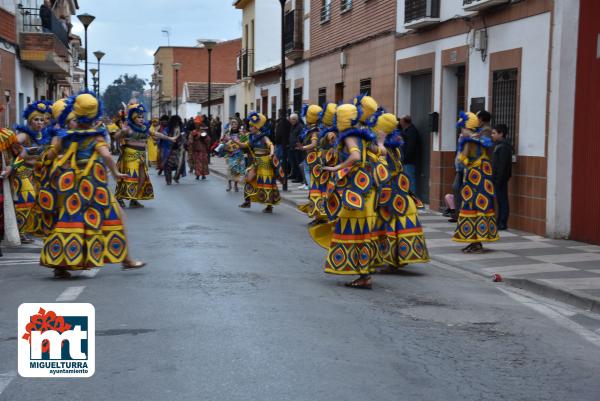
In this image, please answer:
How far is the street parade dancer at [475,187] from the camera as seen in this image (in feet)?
Result: 39.5

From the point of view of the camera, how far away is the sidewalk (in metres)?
9.53

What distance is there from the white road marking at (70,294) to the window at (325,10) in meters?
20.2

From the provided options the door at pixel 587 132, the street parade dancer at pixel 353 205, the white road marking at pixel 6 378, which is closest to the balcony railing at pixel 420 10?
the door at pixel 587 132

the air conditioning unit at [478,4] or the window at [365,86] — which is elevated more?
the air conditioning unit at [478,4]

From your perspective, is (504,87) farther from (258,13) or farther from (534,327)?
(258,13)

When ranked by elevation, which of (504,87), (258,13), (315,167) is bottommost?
(315,167)

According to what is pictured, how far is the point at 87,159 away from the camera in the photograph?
952cm

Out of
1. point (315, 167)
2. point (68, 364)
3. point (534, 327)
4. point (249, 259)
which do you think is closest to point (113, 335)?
point (68, 364)

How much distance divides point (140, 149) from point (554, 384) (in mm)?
13082

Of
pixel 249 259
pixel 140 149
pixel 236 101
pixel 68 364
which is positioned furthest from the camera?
pixel 236 101

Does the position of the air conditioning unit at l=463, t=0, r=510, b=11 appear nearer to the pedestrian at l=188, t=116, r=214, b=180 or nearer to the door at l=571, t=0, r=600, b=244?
the door at l=571, t=0, r=600, b=244

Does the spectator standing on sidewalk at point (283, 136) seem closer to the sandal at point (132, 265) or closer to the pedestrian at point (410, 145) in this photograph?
the pedestrian at point (410, 145)

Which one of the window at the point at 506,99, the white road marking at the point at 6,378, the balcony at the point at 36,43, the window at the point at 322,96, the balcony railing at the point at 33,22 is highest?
the balcony railing at the point at 33,22

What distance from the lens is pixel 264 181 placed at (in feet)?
58.3
